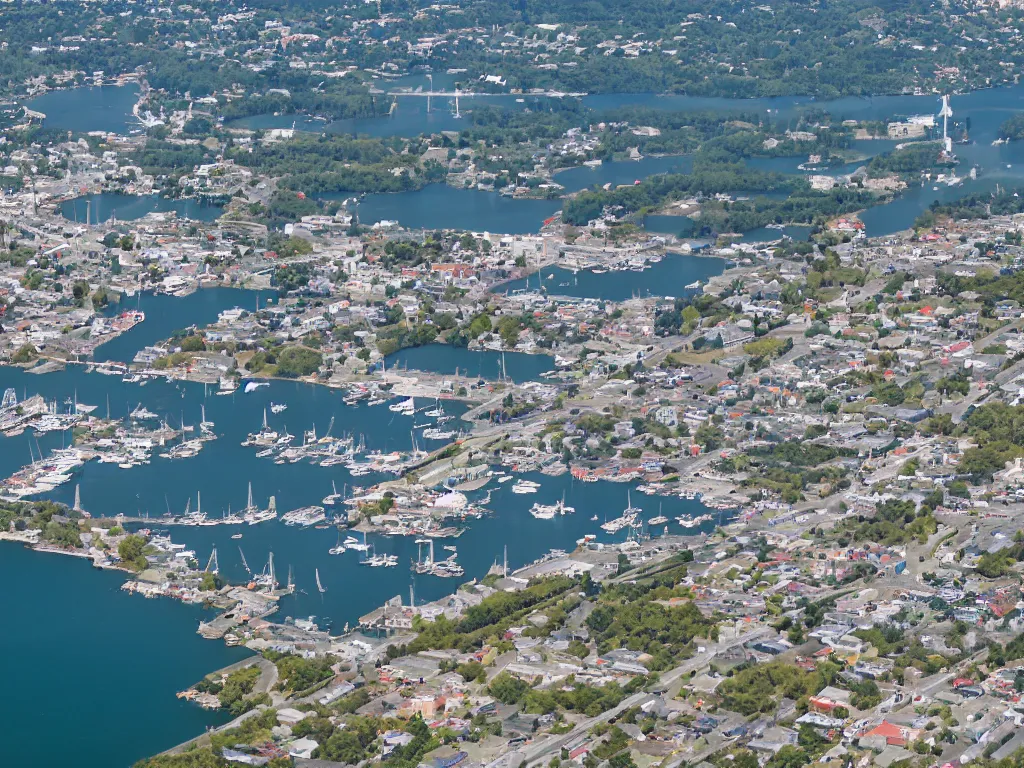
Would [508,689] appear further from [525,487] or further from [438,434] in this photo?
[438,434]

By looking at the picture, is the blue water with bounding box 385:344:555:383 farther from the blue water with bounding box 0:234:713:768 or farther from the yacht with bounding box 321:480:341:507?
the yacht with bounding box 321:480:341:507

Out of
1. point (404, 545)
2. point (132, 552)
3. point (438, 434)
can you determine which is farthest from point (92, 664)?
point (438, 434)

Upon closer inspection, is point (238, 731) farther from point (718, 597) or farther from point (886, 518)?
point (886, 518)

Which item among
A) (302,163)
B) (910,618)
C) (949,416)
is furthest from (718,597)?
(302,163)

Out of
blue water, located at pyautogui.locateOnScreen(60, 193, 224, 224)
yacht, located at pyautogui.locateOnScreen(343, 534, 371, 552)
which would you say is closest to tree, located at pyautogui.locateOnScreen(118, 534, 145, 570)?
yacht, located at pyautogui.locateOnScreen(343, 534, 371, 552)

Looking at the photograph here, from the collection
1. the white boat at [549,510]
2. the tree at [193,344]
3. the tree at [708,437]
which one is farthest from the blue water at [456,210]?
the white boat at [549,510]
